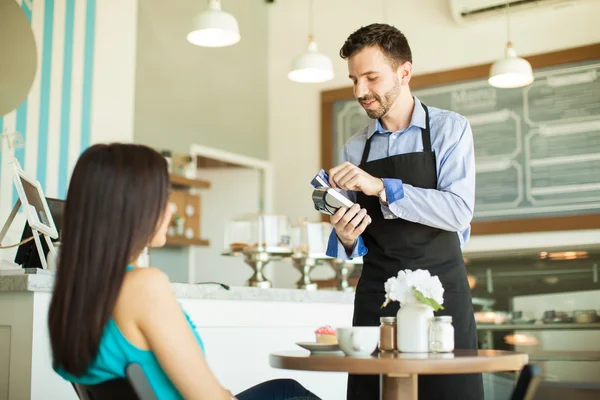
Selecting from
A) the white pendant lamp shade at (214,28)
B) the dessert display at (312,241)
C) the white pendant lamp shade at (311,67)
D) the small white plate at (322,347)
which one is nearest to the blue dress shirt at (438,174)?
the small white plate at (322,347)

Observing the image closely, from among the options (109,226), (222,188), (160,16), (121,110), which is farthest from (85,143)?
(109,226)

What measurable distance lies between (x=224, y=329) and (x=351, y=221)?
40.2 inches

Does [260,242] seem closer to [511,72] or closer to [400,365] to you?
[511,72]

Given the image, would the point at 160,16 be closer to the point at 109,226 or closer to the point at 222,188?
the point at 222,188

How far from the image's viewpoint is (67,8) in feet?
15.1

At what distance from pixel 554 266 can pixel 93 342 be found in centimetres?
429

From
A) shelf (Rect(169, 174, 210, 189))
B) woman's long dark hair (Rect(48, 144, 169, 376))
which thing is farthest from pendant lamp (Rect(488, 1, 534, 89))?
woman's long dark hair (Rect(48, 144, 169, 376))

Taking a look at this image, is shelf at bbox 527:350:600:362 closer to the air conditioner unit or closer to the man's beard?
the air conditioner unit

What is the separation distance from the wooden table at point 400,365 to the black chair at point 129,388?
1.12 feet

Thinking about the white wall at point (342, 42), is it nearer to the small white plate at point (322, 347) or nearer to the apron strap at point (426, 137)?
the apron strap at point (426, 137)

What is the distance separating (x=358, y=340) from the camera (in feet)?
5.31

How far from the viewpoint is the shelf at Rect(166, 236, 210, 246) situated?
5457 millimetres

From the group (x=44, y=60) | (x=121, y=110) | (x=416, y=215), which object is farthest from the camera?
(x=121, y=110)

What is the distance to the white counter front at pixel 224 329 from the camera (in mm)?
2121
